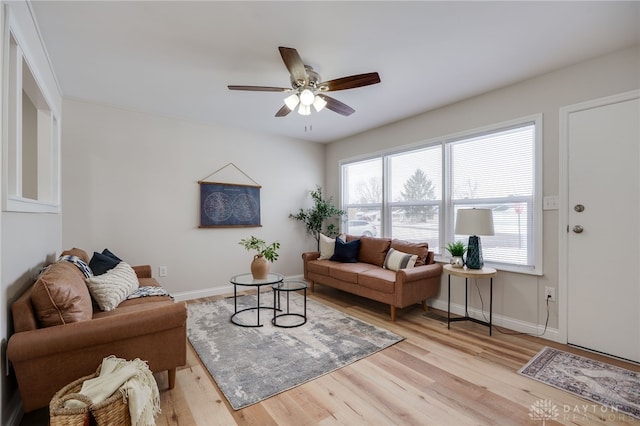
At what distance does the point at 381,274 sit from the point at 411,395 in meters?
1.64

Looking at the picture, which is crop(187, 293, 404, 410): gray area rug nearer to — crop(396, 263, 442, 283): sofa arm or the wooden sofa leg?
the wooden sofa leg

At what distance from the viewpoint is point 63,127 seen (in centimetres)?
335

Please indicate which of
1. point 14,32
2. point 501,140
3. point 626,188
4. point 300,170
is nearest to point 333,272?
point 300,170

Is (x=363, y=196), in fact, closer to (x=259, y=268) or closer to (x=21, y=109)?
(x=259, y=268)

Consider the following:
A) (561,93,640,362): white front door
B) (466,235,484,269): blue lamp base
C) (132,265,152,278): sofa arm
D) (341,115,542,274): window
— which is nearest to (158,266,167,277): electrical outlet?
(132,265,152,278): sofa arm

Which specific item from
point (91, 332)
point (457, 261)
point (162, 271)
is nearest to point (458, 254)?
point (457, 261)

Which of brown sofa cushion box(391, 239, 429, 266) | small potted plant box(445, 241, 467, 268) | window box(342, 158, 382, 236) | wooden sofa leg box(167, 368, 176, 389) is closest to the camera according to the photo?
wooden sofa leg box(167, 368, 176, 389)

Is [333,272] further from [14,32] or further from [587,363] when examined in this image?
[14,32]

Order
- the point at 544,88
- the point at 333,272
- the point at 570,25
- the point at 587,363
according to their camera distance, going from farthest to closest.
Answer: the point at 333,272, the point at 544,88, the point at 587,363, the point at 570,25

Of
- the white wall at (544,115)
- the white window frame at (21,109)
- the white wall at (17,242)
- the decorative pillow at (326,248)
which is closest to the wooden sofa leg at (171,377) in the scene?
the white wall at (17,242)

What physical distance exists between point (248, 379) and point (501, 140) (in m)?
3.38

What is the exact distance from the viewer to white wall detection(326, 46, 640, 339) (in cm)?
249

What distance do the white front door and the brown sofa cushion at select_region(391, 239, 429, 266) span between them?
54.0 inches

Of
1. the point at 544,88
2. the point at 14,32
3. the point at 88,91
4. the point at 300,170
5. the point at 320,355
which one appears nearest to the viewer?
the point at 14,32
